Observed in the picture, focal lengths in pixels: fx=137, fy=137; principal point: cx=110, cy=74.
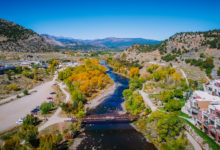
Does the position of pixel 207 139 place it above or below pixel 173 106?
below

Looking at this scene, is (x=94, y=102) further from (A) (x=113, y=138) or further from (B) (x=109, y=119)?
(A) (x=113, y=138)

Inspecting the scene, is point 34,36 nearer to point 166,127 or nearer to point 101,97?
point 101,97

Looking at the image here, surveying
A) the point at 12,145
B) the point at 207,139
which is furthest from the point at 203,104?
the point at 12,145

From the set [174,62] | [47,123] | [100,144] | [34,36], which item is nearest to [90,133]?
[100,144]

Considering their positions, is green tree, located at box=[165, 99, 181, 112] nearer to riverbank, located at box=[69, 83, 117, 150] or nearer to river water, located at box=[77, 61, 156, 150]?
river water, located at box=[77, 61, 156, 150]

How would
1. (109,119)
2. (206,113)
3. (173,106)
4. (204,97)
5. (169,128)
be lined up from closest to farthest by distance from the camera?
(169,128) < (206,113) < (204,97) < (173,106) < (109,119)

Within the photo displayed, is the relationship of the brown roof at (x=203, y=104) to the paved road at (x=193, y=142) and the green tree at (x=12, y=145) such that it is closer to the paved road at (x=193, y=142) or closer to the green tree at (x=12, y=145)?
the paved road at (x=193, y=142)

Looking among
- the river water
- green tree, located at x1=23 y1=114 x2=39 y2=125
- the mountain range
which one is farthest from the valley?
the mountain range

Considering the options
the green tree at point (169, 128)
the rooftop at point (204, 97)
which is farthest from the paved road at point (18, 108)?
the rooftop at point (204, 97)
